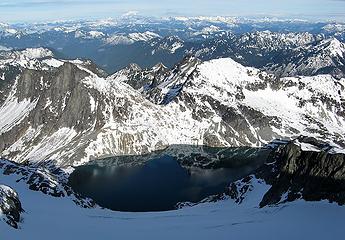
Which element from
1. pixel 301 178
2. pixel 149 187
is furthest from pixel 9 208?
pixel 149 187

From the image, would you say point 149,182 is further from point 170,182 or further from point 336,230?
point 336,230

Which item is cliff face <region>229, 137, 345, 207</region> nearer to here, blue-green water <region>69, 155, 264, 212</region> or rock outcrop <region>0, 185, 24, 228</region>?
blue-green water <region>69, 155, 264, 212</region>

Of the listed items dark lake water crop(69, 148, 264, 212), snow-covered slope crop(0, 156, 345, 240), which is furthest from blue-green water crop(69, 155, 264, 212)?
snow-covered slope crop(0, 156, 345, 240)

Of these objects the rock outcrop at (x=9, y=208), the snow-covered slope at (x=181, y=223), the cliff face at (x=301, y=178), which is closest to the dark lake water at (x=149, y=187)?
the cliff face at (x=301, y=178)

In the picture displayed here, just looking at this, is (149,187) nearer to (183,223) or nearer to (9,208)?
(183,223)

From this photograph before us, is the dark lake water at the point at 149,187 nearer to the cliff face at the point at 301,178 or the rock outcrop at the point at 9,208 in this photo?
the cliff face at the point at 301,178

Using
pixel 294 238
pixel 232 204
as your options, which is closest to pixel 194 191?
pixel 232 204
